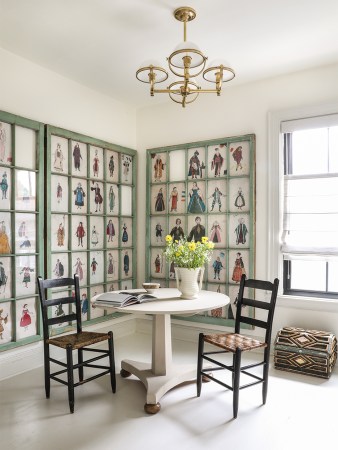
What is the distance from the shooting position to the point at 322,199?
3750 millimetres

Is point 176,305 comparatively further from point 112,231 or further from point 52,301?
point 112,231

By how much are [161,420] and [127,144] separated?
132 inches

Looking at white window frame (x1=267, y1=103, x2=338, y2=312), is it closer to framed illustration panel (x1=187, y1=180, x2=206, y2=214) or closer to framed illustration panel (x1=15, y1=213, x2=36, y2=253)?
framed illustration panel (x1=187, y1=180, x2=206, y2=214)

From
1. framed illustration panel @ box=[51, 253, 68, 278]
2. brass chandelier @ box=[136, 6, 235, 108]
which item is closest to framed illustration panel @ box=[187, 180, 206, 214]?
framed illustration panel @ box=[51, 253, 68, 278]

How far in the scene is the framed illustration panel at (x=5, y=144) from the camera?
3352mm

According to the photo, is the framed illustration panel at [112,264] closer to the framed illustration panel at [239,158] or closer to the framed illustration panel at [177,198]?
the framed illustration panel at [177,198]

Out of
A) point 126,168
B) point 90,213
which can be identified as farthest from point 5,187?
point 126,168

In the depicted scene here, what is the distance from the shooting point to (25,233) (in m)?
3.53

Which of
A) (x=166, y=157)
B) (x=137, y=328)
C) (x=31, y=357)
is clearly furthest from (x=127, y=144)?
(x=31, y=357)

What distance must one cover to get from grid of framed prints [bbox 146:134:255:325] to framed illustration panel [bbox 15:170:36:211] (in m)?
1.63

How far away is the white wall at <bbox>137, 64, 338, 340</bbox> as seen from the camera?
3.73 meters

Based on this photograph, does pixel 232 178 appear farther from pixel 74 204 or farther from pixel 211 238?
pixel 74 204

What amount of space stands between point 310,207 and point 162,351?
209 centimetres

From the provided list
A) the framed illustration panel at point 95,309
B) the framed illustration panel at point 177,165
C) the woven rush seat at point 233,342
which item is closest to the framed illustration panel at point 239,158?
the framed illustration panel at point 177,165
